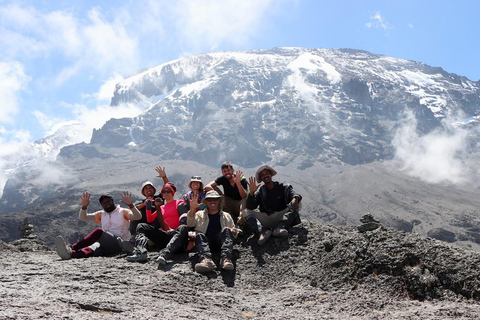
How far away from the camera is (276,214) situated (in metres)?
12.4

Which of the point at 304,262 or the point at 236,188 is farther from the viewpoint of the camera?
the point at 236,188

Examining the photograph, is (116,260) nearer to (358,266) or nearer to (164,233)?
(164,233)

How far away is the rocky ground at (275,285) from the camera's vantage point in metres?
7.34

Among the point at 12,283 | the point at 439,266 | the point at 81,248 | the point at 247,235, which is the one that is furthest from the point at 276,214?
the point at 12,283

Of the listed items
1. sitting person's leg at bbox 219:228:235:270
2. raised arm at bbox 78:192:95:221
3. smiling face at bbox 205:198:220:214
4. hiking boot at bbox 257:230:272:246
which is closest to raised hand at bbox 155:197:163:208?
smiling face at bbox 205:198:220:214

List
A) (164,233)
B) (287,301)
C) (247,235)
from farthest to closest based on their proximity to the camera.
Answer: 1. (247,235)
2. (164,233)
3. (287,301)

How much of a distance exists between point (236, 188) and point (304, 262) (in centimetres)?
356

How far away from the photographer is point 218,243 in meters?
11.0

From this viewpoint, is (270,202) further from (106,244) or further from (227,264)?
(106,244)

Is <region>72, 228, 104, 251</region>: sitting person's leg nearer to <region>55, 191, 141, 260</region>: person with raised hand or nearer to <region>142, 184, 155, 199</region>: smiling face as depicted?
<region>55, 191, 141, 260</region>: person with raised hand

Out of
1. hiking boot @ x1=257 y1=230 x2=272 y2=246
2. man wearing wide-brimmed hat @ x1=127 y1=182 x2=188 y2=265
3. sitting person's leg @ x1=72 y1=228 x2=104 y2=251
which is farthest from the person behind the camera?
sitting person's leg @ x1=72 y1=228 x2=104 y2=251

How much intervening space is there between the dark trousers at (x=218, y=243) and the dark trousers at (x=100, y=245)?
3.08 metres

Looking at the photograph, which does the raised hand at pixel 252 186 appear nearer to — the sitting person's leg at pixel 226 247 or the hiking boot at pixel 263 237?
the hiking boot at pixel 263 237

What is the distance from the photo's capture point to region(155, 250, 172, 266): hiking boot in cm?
1023
